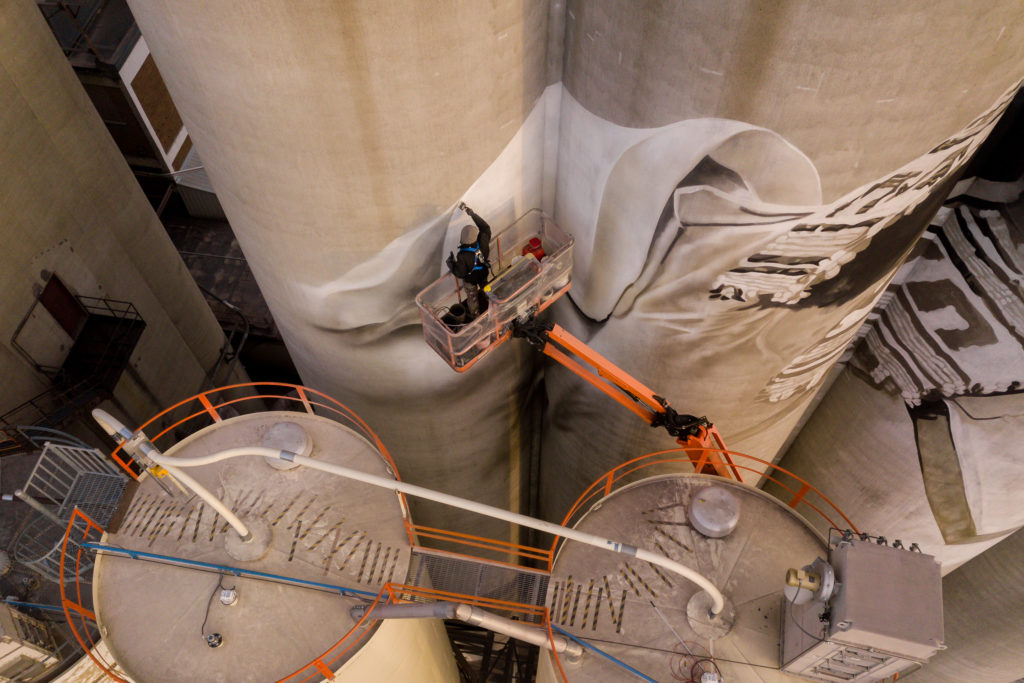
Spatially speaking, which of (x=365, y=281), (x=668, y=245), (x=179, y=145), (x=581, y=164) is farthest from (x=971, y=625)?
(x=179, y=145)

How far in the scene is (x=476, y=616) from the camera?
20.7 ft

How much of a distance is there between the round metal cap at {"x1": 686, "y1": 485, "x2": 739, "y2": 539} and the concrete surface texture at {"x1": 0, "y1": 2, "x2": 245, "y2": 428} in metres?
10.4

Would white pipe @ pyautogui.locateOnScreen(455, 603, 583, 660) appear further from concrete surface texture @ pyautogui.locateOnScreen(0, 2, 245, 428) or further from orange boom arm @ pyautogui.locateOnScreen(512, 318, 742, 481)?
concrete surface texture @ pyautogui.locateOnScreen(0, 2, 245, 428)

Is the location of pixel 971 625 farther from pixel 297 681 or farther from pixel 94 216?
pixel 94 216

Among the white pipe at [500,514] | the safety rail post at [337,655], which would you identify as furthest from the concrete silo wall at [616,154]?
the safety rail post at [337,655]

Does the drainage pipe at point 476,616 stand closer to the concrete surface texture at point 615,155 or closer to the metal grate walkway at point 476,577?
the metal grate walkway at point 476,577

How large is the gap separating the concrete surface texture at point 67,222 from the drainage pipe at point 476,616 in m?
8.03

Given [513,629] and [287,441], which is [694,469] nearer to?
[513,629]

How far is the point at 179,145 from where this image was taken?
1973 cm

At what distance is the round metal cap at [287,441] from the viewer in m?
7.90

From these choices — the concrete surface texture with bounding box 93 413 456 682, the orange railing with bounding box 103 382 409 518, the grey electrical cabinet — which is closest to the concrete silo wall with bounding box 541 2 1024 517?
the grey electrical cabinet

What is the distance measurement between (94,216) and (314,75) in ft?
28.6

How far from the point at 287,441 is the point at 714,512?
468 centimetres

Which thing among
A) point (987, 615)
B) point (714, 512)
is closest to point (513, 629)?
point (714, 512)
